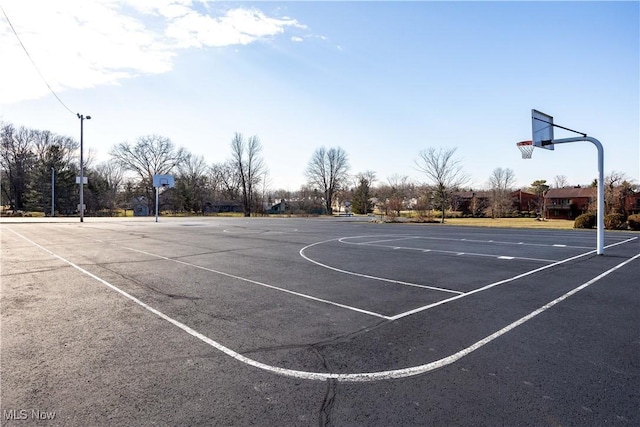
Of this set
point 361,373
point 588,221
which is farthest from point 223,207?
point 361,373

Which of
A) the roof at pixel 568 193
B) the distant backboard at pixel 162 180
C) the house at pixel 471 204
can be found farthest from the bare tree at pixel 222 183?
the roof at pixel 568 193

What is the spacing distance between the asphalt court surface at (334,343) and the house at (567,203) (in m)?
64.0

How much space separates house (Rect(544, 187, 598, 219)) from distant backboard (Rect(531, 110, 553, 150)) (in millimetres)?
55974

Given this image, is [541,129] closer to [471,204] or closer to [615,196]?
[615,196]

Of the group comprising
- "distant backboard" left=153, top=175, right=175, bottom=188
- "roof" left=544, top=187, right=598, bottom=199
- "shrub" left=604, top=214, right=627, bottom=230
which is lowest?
"shrub" left=604, top=214, right=627, bottom=230

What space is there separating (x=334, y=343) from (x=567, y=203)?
3043 inches

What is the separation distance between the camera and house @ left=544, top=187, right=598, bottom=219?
204 ft

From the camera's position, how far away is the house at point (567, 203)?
6209cm

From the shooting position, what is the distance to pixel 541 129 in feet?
46.6

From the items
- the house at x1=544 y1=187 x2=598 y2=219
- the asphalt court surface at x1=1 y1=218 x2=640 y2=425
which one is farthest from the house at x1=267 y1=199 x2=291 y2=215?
the asphalt court surface at x1=1 y1=218 x2=640 y2=425

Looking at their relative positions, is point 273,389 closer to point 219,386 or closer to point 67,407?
point 219,386

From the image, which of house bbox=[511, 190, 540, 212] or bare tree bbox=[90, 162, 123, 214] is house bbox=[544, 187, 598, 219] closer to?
house bbox=[511, 190, 540, 212]

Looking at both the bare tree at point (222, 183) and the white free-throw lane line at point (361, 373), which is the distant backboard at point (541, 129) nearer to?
the white free-throw lane line at point (361, 373)

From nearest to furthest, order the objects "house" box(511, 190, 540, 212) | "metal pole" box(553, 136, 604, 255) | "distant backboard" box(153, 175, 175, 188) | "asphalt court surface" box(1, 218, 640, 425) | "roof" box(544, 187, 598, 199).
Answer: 1. "asphalt court surface" box(1, 218, 640, 425)
2. "metal pole" box(553, 136, 604, 255)
3. "distant backboard" box(153, 175, 175, 188)
4. "roof" box(544, 187, 598, 199)
5. "house" box(511, 190, 540, 212)
